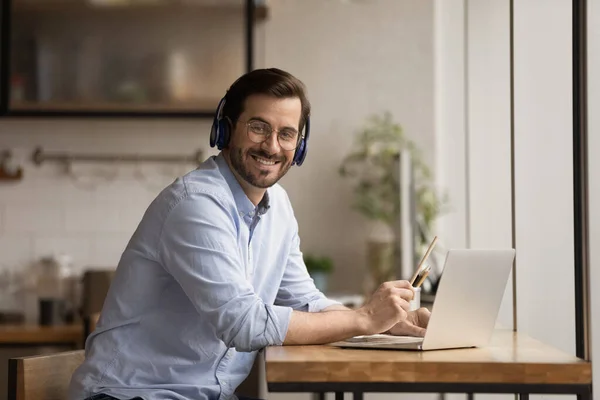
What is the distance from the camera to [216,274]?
1.80 metres

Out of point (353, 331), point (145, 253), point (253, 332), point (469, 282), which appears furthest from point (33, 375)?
point (469, 282)

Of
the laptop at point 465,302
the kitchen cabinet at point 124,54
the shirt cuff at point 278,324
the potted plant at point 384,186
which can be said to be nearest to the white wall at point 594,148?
the laptop at point 465,302

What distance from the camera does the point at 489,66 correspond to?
358cm

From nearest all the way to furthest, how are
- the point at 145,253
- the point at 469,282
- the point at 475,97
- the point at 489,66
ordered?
1. the point at 469,282
2. the point at 145,253
3. the point at 489,66
4. the point at 475,97

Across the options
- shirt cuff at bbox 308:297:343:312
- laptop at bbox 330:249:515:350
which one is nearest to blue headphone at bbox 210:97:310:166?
shirt cuff at bbox 308:297:343:312

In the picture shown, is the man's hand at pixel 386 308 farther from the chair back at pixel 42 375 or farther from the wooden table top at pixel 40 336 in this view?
the wooden table top at pixel 40 336

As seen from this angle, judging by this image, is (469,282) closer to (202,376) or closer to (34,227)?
(202,376)

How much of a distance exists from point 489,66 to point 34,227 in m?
2.12

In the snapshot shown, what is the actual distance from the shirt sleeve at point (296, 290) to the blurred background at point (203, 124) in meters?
1.48

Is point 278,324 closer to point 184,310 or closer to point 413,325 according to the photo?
point 184,310

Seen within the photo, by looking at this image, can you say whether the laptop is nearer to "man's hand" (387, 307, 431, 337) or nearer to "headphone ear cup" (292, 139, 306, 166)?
"man's hand" (387, 307, 431, 337)

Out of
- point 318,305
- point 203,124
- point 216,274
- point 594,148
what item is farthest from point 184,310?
point 203,124

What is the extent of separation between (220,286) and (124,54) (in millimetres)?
2614

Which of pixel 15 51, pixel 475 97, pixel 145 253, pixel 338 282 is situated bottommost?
pixel 338 282
